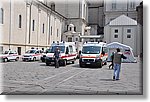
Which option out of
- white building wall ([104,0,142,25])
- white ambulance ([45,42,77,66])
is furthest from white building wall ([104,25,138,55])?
white ambulance ([45,42,77,66])

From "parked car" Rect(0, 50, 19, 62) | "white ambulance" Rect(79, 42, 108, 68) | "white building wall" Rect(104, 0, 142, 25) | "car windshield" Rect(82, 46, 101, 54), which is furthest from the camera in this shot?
"white building wall" Rect(104, 0, 142, 25)

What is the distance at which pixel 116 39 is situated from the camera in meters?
53.8

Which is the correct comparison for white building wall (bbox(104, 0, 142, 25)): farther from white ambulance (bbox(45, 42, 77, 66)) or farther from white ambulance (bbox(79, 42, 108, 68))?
white ambulance (bbox(79, 42, 108, 68))

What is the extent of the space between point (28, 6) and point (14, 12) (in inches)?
223

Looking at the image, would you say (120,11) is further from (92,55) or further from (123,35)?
(92,55)

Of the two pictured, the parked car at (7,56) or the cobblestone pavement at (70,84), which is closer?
the cobblestone pavement at (70,84)

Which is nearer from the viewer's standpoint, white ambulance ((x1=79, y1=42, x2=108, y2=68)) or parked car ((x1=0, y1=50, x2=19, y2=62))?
white ambulance ((x1=79, y1=42, x2=108, y2=68))

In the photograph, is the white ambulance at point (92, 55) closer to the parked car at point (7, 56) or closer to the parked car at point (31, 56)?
the parked car at point (31, 56)

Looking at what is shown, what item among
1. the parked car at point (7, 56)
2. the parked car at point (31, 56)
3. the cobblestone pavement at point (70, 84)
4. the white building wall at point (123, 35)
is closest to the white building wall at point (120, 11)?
the white building wall at point (123, 35)

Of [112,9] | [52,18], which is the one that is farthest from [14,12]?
[112,9]

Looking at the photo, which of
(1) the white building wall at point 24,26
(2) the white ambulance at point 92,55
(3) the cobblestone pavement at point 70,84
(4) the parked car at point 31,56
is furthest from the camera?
(1) the white building wall at point 24,26

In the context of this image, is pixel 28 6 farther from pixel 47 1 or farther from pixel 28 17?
pixel 47 1

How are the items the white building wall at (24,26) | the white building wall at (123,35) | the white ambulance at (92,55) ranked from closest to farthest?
the white ambulance at (92,55)
the white building wall at (24,26)
the white building wall at (123,35)

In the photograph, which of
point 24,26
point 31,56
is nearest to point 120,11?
point 24,26
